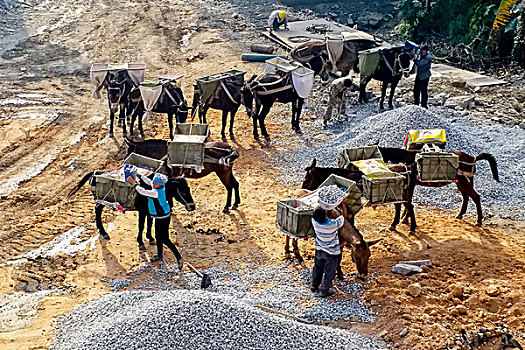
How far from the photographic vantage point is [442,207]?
1172 centimetres

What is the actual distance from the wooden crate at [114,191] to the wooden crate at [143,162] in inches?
23.8

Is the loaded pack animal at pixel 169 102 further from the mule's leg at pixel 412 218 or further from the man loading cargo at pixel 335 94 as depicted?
the mule's leg at pixel 412 218

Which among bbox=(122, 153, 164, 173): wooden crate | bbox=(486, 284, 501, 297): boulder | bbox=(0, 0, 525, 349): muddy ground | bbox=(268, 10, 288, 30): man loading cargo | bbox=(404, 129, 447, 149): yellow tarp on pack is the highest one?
bbox=(268, 10, 288, 30): man loading cargo

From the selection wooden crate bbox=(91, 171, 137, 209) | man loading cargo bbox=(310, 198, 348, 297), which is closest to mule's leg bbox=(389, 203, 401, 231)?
man loading cargo bbox=(310, 198, 348, 297)

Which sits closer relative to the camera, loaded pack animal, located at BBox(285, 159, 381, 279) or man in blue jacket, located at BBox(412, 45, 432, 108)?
loaded pack animal, located at BBox(285, 159, 381, 279)

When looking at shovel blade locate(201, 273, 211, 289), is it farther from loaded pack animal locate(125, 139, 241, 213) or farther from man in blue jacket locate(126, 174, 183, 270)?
loaded pack animal locate(125, 139, 241, 213)

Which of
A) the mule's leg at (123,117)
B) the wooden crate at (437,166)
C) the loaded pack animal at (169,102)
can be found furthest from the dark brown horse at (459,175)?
the mule's leg at (123,117)

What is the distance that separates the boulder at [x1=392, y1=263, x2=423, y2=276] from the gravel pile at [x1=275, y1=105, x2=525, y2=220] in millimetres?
2991

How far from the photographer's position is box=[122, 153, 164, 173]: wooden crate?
407 inches

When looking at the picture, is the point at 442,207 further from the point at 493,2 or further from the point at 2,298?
the point at 493,2

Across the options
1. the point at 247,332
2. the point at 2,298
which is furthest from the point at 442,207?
the point at 2,298

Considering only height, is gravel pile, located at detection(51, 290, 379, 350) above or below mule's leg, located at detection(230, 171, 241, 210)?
above

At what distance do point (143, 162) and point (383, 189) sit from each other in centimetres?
426

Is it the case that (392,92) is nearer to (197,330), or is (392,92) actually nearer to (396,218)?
(396,218)
